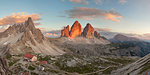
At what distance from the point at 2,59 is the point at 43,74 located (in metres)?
79.8

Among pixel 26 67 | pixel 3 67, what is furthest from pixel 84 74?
pixel 3 67

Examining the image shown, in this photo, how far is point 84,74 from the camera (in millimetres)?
99938

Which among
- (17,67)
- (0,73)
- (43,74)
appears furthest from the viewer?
(17,67)

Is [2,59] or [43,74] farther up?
[2,59]

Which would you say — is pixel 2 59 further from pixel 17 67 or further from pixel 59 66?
pixel 59 66

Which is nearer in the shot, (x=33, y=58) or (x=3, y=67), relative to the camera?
(x=3, y=67)

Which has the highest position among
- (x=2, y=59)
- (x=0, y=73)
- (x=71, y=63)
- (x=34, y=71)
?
(x=2, y=59)

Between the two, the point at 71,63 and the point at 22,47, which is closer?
the point at 71,63

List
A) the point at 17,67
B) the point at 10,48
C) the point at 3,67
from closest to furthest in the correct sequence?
the point at 3,67 → the point at 17,67 → the point at 10,48

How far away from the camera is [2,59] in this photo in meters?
11.8

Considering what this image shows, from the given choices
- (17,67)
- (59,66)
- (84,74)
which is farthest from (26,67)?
(84,74)

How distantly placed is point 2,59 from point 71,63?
422ft

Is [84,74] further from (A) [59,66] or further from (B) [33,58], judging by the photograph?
(B) [33,58]

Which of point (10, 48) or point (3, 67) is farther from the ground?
point (3, 67)
